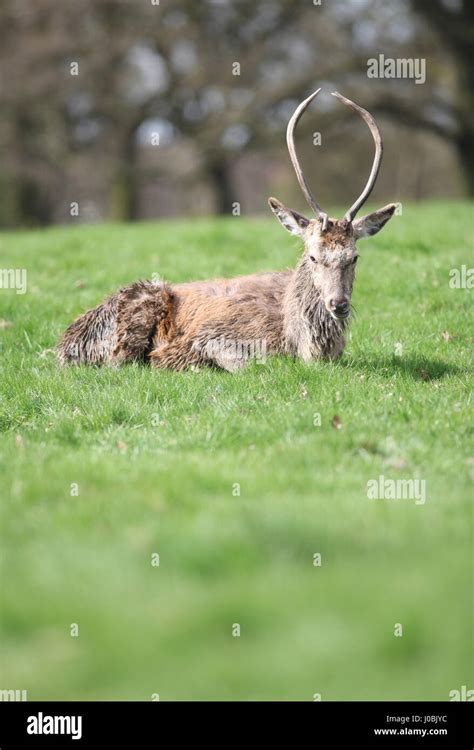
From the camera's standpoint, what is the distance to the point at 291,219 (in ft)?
29.4

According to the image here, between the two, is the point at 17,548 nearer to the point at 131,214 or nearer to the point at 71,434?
the point at 71,434

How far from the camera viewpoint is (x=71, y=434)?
7.30 meters

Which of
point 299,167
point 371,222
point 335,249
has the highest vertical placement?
point 299,167

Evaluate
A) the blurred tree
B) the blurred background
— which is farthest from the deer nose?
the blurred tree

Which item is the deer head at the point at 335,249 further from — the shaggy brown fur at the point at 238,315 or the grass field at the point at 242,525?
the grass field at the point at 242,525

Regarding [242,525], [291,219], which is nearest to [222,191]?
[291,219]

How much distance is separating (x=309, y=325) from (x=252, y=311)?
2.47 ft

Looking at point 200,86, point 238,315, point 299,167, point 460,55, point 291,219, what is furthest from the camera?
point 200,86

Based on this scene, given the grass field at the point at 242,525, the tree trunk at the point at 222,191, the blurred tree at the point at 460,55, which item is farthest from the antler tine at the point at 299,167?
the tree trunk at the point at 222,191

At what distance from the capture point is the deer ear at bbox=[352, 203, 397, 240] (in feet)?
28.7

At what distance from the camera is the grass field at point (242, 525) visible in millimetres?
4047

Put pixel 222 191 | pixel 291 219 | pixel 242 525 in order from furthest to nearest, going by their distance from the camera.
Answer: pixel 222 191, pixel 291 219, pixel 242 525

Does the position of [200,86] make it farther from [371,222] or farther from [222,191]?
[371,222]
